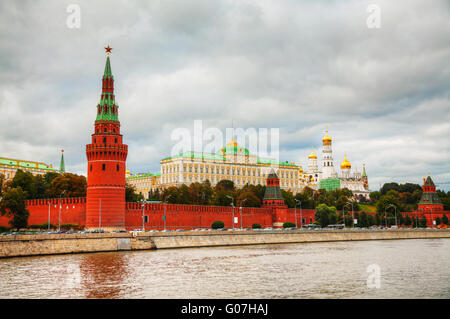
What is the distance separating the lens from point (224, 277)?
31.7 m

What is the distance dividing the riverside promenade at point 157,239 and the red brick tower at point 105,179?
28.1ft

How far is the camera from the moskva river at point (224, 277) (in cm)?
2611

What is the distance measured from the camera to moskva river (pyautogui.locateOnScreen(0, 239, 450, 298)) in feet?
85.7

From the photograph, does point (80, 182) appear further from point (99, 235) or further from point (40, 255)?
point (40, 255)

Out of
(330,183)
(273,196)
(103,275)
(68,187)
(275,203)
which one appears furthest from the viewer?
(330,183)

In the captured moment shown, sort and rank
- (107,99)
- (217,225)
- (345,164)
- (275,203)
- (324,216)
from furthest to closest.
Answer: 1. (345,164)
2. (324,216)
3. (275,203)
4. (217,225)
5. (107,99)

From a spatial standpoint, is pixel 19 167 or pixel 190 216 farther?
pixel 19 167

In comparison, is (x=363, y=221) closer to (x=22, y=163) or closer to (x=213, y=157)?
(x=213, y=157)

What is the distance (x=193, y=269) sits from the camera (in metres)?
35.5

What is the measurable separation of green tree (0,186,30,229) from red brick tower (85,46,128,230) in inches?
345

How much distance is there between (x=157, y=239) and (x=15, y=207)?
19.9 meters

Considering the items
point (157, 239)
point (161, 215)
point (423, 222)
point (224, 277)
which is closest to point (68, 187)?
point (161, 215)

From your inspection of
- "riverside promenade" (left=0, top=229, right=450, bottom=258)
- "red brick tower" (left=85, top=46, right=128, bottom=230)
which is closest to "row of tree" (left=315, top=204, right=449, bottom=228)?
"riverside promenade" (left=0, top=229, right=450, bottom=258)

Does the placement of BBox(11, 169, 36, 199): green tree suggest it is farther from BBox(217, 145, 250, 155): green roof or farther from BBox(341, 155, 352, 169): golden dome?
BBox(341, 155, 352, 169): golden dome
